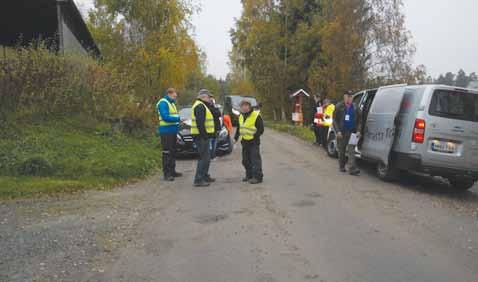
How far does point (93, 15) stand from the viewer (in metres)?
36.7

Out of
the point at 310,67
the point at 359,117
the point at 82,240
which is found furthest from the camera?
the point at 310,67

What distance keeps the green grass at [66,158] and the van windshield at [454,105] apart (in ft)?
20.4

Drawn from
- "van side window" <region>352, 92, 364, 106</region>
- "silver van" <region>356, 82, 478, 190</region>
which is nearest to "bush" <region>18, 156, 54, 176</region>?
"silver van" <region>356, 82, 478, 190</region>

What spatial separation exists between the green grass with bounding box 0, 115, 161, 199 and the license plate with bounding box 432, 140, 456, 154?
19.8ft

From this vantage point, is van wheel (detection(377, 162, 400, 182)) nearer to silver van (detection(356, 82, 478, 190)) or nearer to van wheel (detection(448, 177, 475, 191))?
silver van (detection(356, 82, 478, 190))

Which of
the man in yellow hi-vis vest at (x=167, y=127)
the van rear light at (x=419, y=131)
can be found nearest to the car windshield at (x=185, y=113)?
the man in yellow hi-vis vest at (x=167, y=127)

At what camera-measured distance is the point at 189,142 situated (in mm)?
12469

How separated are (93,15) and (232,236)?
35.7m

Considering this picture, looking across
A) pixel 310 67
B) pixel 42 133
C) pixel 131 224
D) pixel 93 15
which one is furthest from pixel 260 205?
pixel 93 15

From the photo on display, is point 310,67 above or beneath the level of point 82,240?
above

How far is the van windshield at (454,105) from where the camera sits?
7.97 m

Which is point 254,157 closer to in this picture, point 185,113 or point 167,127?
point 167,127

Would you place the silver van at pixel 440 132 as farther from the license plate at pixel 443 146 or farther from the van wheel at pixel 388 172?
the van wheel at pixel 388 172

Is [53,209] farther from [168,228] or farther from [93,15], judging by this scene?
[93,15]
